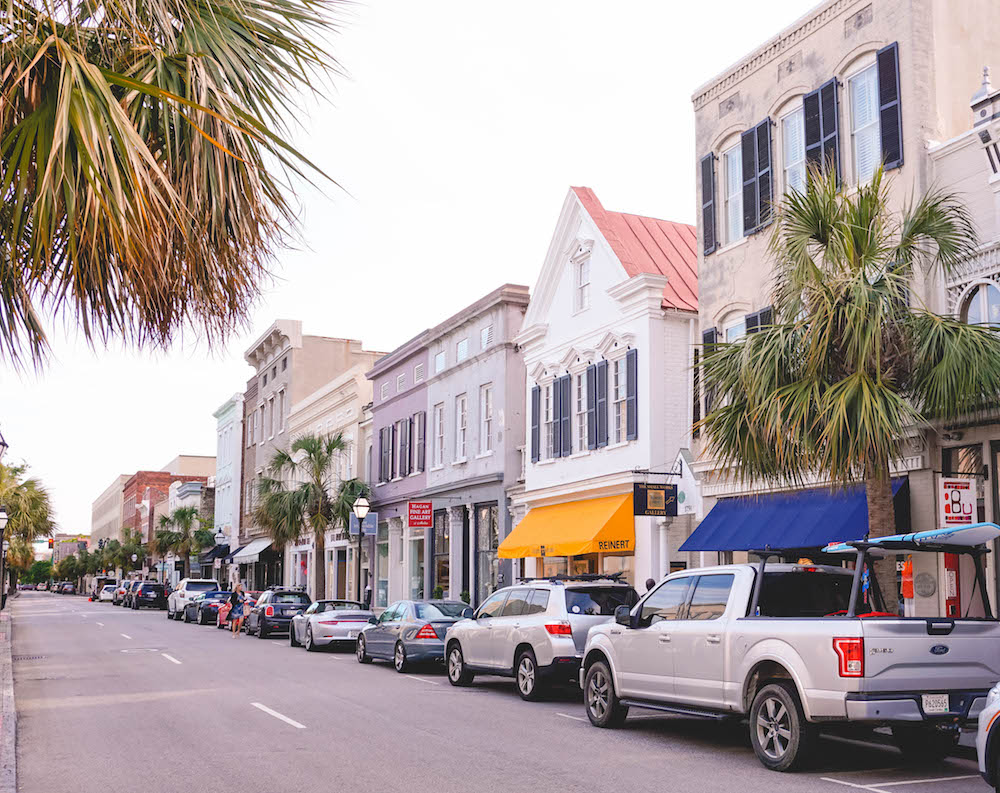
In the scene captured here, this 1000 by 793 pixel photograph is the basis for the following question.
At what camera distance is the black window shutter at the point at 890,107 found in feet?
57.6

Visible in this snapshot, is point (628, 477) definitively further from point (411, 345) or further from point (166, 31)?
point (166, 31)

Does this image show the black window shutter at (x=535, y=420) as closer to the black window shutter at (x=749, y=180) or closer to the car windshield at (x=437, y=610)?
the car windshield at (x=437, y=610)

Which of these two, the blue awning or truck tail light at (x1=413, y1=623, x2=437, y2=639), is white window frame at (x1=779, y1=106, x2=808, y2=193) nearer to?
the blue awning

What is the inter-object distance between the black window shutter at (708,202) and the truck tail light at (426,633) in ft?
30.8

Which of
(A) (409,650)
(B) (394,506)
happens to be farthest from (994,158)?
(B) (394,506)

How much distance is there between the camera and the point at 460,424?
35250 millimetres

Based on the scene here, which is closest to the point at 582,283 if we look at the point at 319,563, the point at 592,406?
the point at 592,406

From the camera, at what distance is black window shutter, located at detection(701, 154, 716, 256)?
22891 mm

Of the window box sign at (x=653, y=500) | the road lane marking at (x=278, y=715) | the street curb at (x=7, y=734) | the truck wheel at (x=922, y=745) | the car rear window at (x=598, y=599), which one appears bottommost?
the road lane marking at (x=278, y=715)

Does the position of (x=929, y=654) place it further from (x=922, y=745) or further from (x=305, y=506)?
(x=305, y=506)

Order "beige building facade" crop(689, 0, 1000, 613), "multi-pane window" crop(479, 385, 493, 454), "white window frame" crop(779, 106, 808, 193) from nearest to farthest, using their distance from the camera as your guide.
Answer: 1. "beige building facade" crop(689, 0, 1000, 613)
2. "white window frame" crop(779, 106, 808, 193)
3. "multi-pane window" crop(479, 385, 493, 454)

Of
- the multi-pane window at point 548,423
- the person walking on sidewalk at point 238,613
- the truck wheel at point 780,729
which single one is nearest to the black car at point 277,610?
the person walking on sidewalk at point 238,613

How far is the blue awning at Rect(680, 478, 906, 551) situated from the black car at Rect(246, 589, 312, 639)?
15615 mm

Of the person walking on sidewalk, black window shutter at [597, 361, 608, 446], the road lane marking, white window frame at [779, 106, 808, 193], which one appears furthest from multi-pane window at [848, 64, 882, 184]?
the person walking on sidewalk
